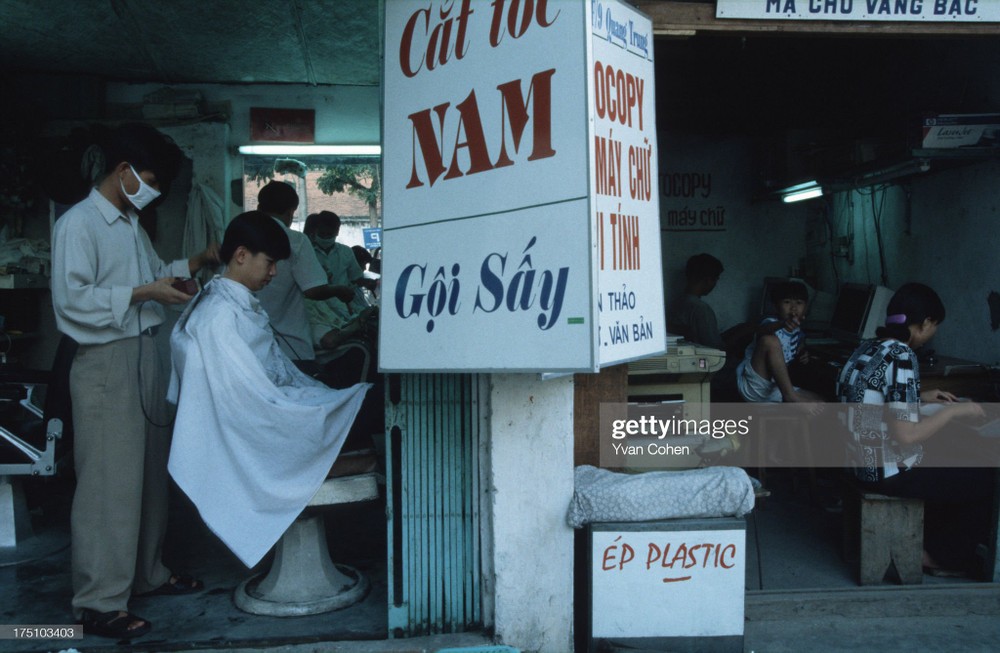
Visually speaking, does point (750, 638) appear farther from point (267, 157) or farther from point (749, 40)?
point (267, 157)

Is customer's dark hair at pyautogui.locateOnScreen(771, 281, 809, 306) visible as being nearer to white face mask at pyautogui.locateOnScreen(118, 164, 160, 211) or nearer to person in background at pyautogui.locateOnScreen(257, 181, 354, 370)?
person in background at pyautogui.locateOnScreen(257, 181, 354, 370)

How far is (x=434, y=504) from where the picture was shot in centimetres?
295

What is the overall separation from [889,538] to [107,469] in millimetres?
3193

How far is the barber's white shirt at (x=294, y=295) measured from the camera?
3.97 metres

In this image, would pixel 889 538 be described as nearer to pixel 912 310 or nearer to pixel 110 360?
pixel 912 310

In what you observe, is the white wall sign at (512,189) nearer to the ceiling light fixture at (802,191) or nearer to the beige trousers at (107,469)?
the beige trousers at (107,469)

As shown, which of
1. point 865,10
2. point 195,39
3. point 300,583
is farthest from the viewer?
point 195,39

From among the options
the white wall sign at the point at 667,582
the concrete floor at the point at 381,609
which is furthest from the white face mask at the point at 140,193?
the white wall sign at the point at 667,582

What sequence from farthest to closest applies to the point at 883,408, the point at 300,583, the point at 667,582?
the point at 883,408
the point at 300,583
the point at 667,582

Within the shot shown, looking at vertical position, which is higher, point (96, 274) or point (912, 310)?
point (96, 274)

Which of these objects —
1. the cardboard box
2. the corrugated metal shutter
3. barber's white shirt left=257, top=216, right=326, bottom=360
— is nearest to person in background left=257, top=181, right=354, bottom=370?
barber's white shirt left=257, top=216, right=326, bottom=360

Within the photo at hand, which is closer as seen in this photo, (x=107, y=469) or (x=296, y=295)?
(x=107, y=469)

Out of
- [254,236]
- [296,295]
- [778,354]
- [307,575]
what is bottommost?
[307,575]

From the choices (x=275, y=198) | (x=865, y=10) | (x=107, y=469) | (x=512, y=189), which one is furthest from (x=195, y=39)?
(x=865, y=10)
